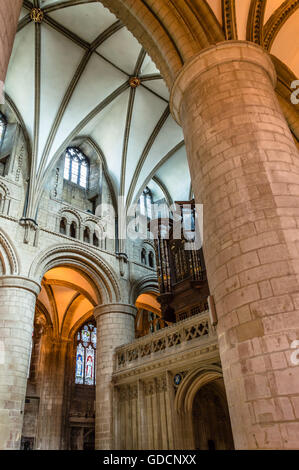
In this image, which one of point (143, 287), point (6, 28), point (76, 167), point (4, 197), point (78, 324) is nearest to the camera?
point (6, 28)

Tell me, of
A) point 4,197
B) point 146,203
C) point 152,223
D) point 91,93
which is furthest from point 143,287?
point 91,93

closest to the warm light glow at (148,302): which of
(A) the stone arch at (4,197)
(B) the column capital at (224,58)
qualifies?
(A) the stone arch at (4,197)

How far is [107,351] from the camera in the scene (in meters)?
11.9

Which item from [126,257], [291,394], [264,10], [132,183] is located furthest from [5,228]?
[291,394]

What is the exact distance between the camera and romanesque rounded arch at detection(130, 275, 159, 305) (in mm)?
13531

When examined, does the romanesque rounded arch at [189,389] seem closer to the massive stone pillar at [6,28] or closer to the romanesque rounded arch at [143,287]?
the romanesque rounded arch at [143,287]

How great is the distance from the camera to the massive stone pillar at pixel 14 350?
8891mm

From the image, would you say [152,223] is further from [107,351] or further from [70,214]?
[107,351]

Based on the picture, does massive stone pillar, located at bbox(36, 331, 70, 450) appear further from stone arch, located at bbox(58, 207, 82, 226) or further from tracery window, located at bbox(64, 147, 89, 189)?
tracery window, located at bbox(64, 147, 89, 189)

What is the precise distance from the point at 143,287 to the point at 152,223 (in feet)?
8.33

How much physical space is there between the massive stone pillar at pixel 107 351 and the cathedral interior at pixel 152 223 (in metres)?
0.05

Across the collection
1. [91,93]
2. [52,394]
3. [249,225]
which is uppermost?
[91,93]

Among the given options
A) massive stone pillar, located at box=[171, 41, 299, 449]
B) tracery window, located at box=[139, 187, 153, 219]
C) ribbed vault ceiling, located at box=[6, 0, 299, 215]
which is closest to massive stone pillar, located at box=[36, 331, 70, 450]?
tracery window, located at box=[139, 187, 153, 219]

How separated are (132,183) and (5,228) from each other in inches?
225
